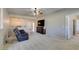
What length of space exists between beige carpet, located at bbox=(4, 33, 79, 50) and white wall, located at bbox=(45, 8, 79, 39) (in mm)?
146

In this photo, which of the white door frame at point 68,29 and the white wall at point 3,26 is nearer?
the white wall at point 3,26

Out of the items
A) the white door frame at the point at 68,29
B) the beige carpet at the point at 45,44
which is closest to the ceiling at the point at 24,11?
the white door frame at the point at 68,29

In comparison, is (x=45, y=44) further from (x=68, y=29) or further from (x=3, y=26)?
(x=3, y=26)

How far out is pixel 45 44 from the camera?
199 centimetres

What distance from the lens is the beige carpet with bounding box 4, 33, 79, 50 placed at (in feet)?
6.36

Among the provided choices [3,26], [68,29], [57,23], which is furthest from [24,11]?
[68,29]

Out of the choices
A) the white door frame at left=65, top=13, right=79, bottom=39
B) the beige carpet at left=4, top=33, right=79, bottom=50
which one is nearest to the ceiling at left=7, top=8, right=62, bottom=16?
the white door frame at left=65, top=13, right=79, bottom=39

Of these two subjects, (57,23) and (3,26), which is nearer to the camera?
(3,26)

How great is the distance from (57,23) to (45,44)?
0.57 m

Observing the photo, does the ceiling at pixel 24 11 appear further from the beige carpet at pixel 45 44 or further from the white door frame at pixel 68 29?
the beige carpet at pixel 45 44

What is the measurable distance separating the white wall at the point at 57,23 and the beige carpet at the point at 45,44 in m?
0.15

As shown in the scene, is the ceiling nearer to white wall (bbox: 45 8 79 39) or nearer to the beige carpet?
white wall (bbox: 45 8 79 39)

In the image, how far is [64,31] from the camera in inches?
80.0

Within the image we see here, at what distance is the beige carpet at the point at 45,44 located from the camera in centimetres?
194
